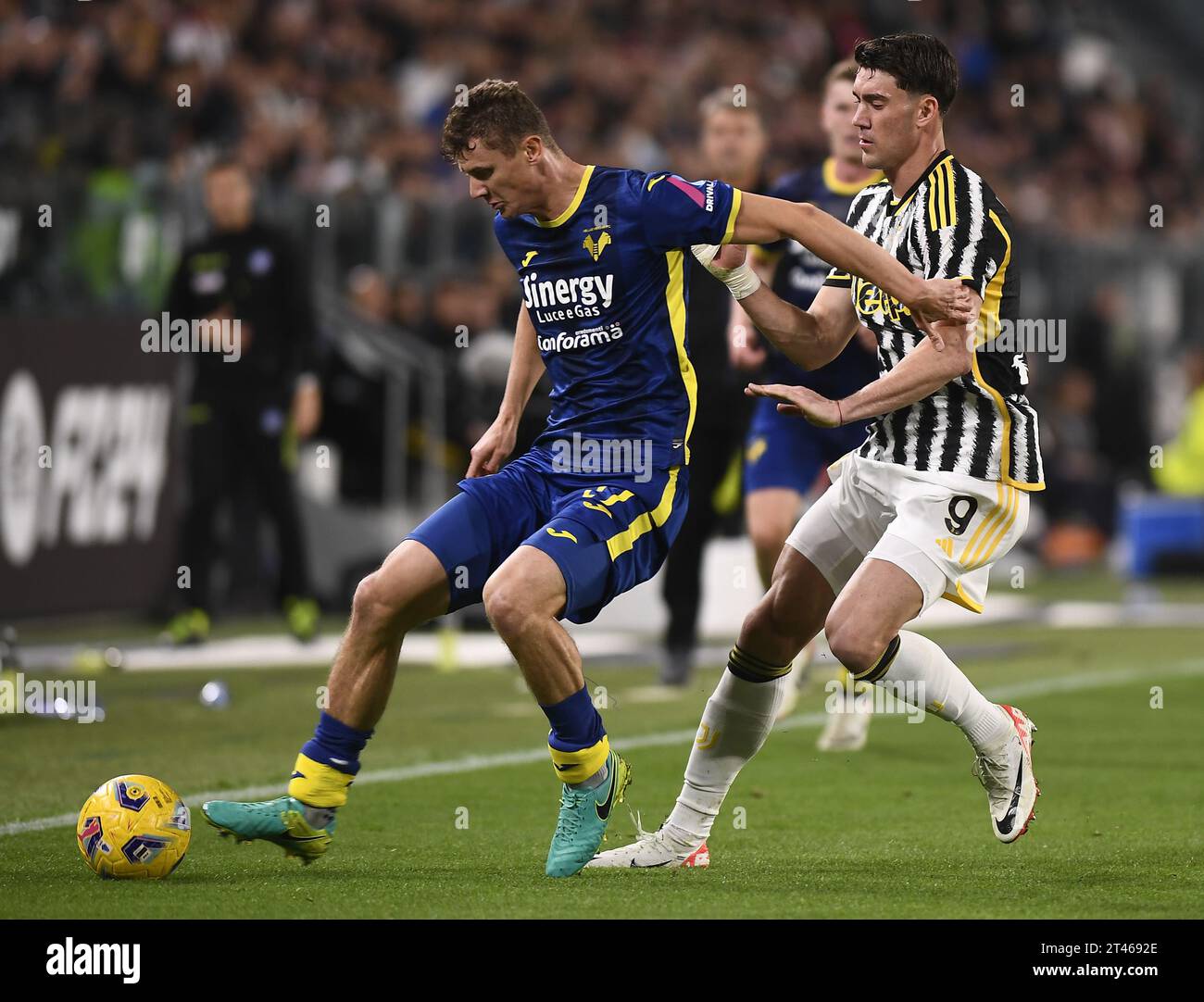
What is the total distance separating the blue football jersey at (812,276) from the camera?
26.7 feet

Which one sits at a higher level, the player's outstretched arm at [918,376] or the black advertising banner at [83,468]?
the player's outstretched arm at [918,376]

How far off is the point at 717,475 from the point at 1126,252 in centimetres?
1319

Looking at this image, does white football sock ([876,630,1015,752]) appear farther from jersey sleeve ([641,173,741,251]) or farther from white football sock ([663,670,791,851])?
jersey sleeve ([641,173,741,251])

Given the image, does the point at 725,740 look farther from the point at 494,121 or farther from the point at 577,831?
the point at 494,121

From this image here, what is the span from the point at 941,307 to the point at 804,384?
10.4ft

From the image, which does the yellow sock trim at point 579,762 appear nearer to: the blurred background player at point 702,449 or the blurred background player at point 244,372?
the blurred background player at point 702,449

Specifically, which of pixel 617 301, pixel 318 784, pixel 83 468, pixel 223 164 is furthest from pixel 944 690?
pixel 83 468

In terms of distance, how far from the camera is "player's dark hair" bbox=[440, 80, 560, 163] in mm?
5496

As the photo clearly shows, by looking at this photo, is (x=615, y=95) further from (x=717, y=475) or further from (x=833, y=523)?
(x=833, y=523)

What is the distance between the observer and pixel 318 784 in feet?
17.8

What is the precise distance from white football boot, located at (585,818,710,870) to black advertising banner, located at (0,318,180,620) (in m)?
7.04

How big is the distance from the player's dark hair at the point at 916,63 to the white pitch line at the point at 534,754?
2.42 m
